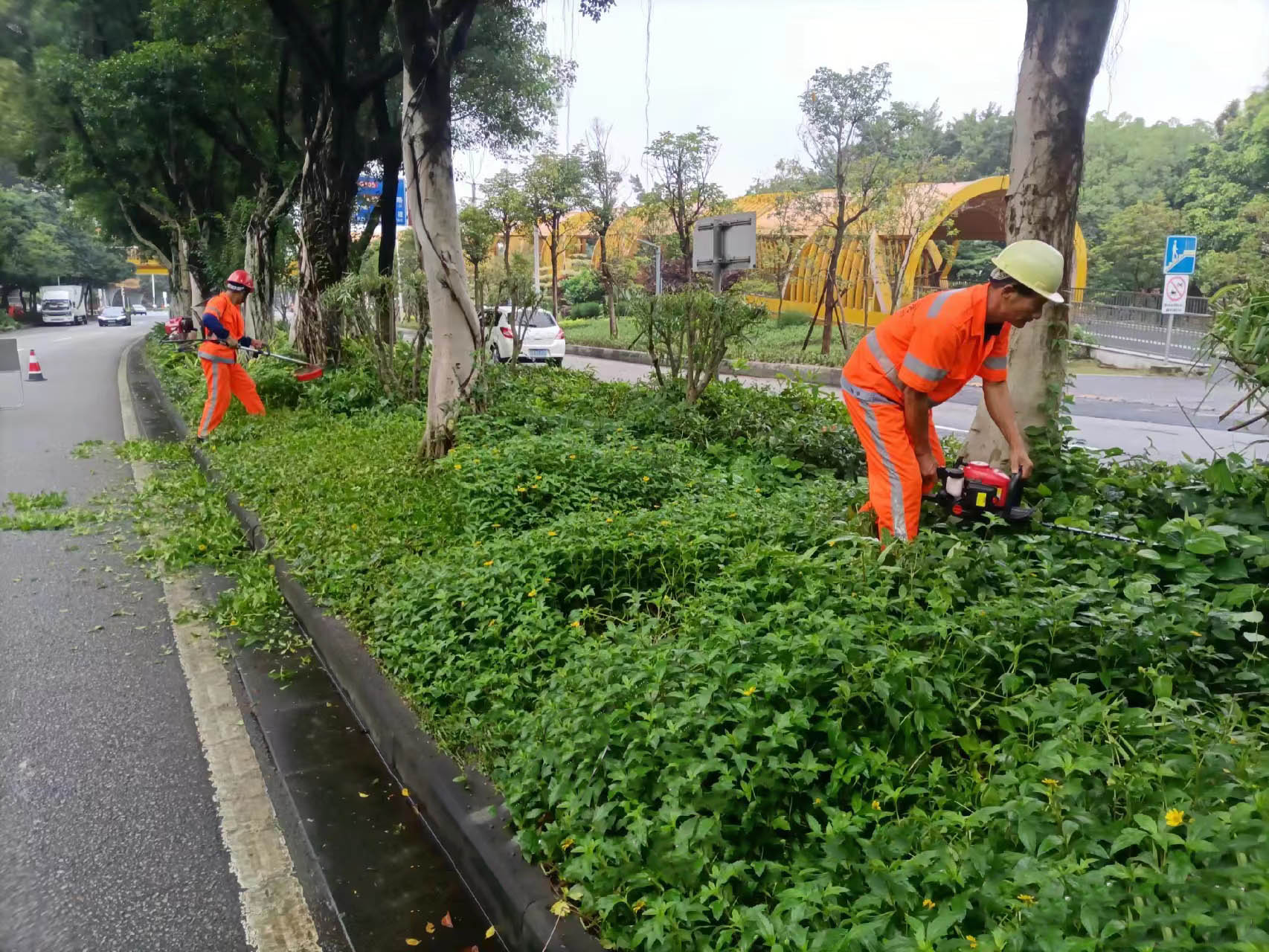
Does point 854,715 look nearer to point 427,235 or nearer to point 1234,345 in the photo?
point 1234,345

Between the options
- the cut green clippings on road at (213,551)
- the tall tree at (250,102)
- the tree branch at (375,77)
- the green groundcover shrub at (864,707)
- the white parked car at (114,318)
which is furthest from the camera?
the white parked car at (114,318)

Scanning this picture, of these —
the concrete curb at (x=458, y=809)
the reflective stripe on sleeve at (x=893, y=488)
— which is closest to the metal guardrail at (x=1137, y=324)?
the reflective stripe on sleeve at (x=893, y=488)

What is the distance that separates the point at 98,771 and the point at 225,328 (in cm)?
627

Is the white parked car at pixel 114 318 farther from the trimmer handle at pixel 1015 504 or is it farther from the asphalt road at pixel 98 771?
the trimmer handle at pixel 1015 504

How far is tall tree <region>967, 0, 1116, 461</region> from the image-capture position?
418cm

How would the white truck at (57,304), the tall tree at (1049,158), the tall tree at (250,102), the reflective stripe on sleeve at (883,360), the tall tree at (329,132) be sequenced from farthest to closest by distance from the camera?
the white truck at (57,304) → the tall tree at (250,102) → the tall tree at (329,132) → the tall tree at (1049,158) → the reflective stripe on sleeve at (883,360)

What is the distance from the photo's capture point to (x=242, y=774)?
3.29 m

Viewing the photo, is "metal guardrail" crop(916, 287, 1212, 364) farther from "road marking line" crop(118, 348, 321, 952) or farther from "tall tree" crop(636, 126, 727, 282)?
"road marking line" crop(118, 348, 321, 952)

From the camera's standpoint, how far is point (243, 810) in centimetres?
306

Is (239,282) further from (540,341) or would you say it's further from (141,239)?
(141,239)

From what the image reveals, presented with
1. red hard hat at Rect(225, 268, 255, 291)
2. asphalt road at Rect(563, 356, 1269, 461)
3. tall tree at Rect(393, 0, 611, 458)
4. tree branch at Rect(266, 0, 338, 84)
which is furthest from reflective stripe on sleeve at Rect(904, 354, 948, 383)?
tree branch at Rect(266, 0, 338, 84)

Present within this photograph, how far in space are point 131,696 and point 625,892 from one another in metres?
2.76

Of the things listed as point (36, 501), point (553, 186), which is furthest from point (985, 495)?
point (553, 186)

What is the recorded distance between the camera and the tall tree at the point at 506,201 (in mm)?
25391
